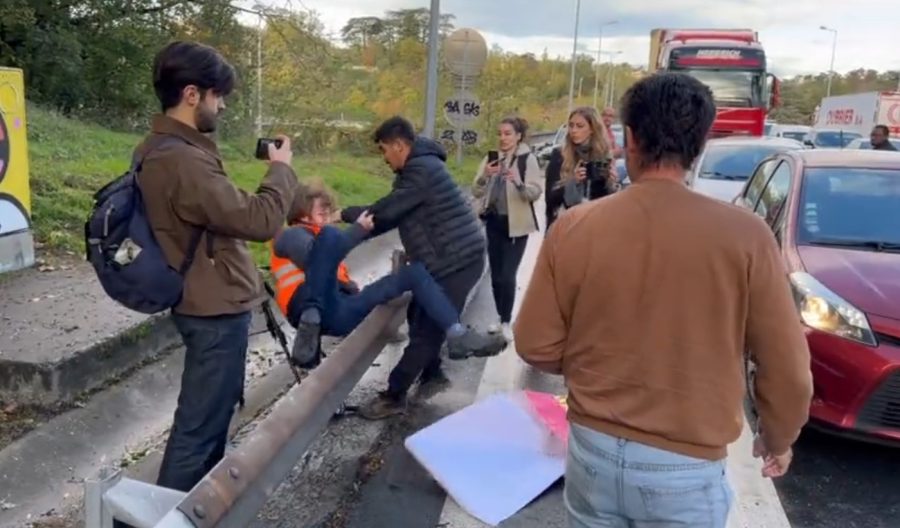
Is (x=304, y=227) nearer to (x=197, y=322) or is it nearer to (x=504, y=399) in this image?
(x=504, y=399)

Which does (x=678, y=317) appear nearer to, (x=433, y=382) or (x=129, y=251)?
(x=129, y=251)

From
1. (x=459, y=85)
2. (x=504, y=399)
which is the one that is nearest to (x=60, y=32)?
(x=459, y=85)

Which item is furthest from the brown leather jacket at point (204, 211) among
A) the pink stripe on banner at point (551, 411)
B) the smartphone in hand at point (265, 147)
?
the pink stripe on banner at point (551, 411)

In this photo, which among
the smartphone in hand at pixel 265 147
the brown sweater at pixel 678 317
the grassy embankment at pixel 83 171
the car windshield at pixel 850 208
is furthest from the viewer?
the grassy embankment at pixel 83 171

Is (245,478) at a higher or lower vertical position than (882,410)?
higher

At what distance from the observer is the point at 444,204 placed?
15.5 feet

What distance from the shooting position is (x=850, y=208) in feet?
18.1

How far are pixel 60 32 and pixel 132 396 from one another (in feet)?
50.1

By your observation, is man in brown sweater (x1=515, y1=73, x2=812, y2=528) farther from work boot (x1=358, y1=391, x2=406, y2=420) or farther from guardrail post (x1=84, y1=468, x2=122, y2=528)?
work boot (x1=358, y1=391, x2=406, y2=420)

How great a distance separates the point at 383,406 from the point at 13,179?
135 inches

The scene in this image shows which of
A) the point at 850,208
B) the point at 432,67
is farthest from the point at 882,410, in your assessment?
the point at 432,67

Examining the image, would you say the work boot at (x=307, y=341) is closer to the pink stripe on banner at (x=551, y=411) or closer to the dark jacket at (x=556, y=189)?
the pink stripe on banner at (x=551, y=411)

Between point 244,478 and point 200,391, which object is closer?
point 244,478

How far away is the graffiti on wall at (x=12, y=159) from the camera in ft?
19.5
